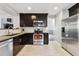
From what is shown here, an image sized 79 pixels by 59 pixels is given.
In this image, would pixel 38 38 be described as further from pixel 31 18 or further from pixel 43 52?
pixel 43 52

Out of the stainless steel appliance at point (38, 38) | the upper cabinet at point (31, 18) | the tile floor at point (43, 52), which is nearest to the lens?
the tile floor at point (43, 52)

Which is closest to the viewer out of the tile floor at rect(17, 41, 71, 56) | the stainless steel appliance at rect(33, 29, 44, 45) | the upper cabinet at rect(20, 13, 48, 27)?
the tile floor at rect(17, 41, 71, 56)

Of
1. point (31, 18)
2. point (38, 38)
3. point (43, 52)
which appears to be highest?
point (31, 18)

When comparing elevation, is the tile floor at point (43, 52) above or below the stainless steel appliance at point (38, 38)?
below

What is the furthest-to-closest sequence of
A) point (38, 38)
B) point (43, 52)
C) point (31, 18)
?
point (31, 18) < point (38, 38) < point (43, 52)

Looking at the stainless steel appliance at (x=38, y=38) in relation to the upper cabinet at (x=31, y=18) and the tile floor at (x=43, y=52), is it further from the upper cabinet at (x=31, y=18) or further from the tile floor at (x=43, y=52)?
the tile floor at (x=43, y=52)

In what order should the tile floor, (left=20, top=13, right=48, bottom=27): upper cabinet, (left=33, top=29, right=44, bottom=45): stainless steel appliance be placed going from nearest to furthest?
1. the tile floor
2. (left=33, top=29, right=44, bottom=45): stainless steel appliance
3. (left=20, top=13, right=48, bottom=27): upper cabinet

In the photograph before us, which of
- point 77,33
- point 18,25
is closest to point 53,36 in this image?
point 18,25

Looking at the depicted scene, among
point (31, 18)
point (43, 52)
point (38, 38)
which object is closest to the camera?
point (43, 52)

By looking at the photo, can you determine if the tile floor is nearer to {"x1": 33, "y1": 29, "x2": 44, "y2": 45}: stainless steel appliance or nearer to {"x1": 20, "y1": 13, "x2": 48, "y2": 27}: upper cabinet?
{"x1": 33, "y1": 29, "x2": 44, "y2": 45}: stainless steel appliance

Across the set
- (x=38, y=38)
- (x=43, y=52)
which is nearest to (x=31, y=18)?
(x=38, y=38)

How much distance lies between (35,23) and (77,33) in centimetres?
510

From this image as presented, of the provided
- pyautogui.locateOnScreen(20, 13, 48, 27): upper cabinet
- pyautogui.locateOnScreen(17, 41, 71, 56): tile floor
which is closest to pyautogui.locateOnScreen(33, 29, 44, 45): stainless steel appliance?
pyautogui.locateOnScreen(20, 13, 48, 27): upper cabinet

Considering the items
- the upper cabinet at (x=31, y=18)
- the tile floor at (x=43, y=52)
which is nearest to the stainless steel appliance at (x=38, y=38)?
the upper cabinet at (x=31, y=18)
